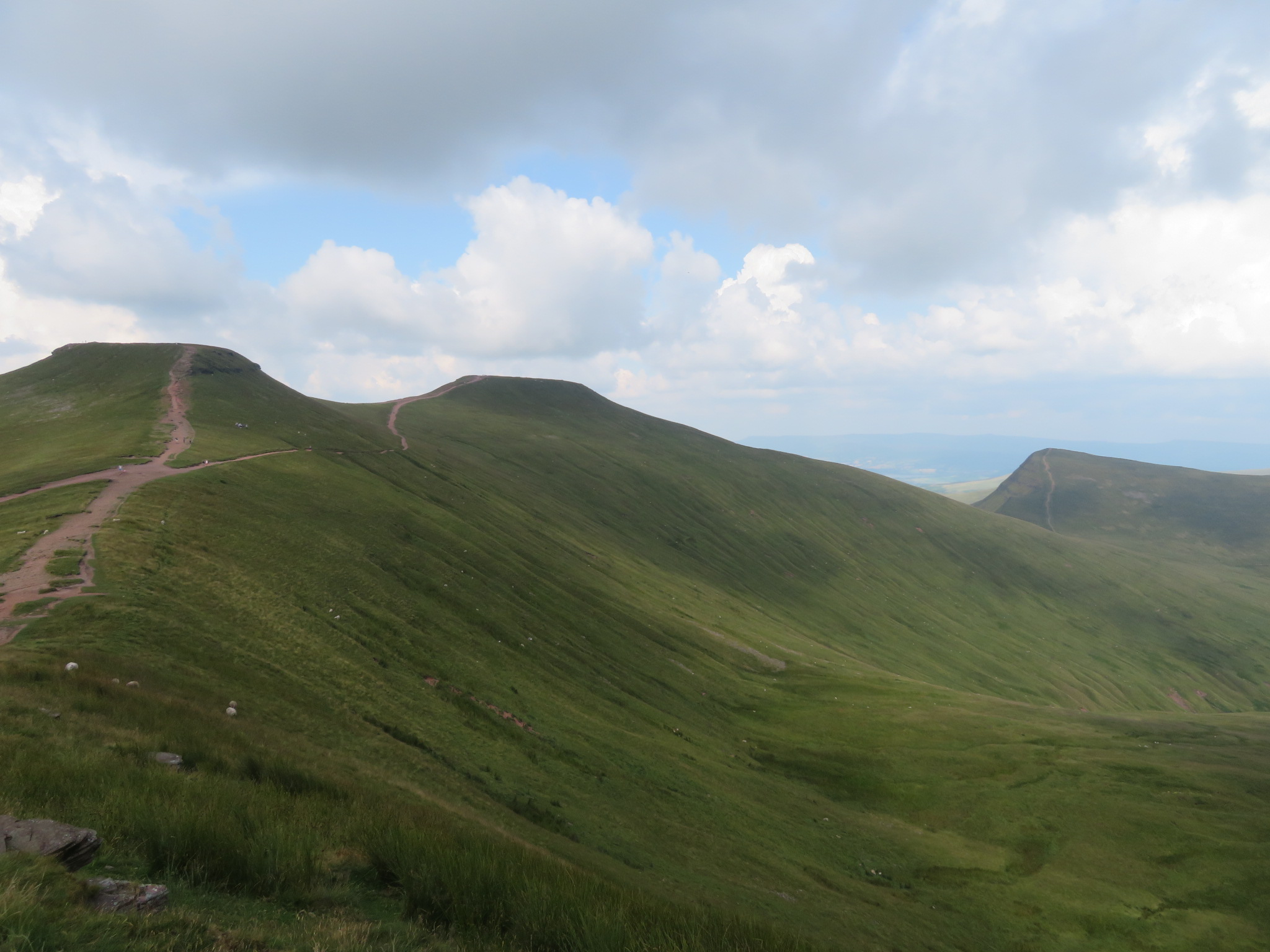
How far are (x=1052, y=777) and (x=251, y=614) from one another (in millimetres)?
72628

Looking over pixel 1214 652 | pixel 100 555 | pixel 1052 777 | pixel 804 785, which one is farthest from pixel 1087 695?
pixel 100 555

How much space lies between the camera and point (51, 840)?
10.3 meters

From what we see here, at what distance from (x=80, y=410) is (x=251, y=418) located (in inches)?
898

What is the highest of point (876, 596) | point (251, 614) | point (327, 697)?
point (251, 614)

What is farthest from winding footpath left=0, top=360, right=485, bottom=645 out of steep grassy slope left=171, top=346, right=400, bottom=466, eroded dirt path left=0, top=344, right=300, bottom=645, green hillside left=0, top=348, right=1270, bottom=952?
steep grassy slope left=171, top=346, right=400, bottom=466

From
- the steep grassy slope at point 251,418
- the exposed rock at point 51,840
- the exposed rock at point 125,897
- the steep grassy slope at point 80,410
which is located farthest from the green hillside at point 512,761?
the steep grassy slope at point 80,410

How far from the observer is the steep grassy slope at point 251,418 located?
7425 centimetres

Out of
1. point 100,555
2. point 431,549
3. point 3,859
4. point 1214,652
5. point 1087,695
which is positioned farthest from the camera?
point 1214,652

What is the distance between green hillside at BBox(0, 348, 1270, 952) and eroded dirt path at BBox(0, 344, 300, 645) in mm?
1428

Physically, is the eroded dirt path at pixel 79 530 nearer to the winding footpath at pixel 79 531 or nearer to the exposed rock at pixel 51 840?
the winding footpath at pixel 79 531

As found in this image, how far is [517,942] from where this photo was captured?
38.0 feet

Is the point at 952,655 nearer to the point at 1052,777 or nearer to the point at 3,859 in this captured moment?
the point at 1052,777

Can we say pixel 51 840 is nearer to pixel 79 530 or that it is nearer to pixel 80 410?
pixel 79 530

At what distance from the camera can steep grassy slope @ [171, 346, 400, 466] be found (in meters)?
74.2
